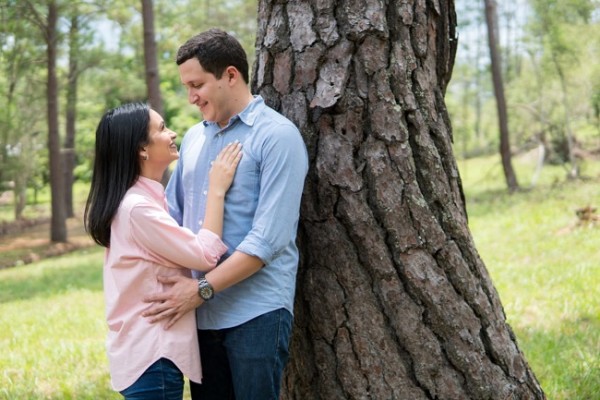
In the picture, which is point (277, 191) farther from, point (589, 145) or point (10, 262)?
point (589, 145)

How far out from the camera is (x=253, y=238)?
2.55m

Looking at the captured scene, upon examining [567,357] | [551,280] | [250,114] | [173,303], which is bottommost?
[551,280]

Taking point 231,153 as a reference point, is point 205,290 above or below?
below

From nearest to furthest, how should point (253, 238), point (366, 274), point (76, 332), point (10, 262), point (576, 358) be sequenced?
point (253, 238)
point (366, 274)
point (576, 358)
point (76, 332)
point (10, 262)

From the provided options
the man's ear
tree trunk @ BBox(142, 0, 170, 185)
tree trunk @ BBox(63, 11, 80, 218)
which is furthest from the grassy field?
tree trunk @ BBox(63, 11, 80, 218)

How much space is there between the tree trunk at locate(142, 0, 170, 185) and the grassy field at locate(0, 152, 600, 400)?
11.1 feet

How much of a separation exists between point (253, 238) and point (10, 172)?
22.3 meters

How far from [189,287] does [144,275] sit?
173 mm

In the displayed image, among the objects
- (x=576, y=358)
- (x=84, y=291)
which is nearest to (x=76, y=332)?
(x=84, y=291)

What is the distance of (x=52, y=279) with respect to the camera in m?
13.4

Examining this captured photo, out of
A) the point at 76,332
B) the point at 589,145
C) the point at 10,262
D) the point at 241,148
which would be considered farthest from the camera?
the point at 589,145

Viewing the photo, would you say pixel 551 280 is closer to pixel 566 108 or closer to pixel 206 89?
pixel 206 89

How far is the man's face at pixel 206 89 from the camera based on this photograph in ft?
8.72

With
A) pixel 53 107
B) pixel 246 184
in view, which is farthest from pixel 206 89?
pixel 53 107
